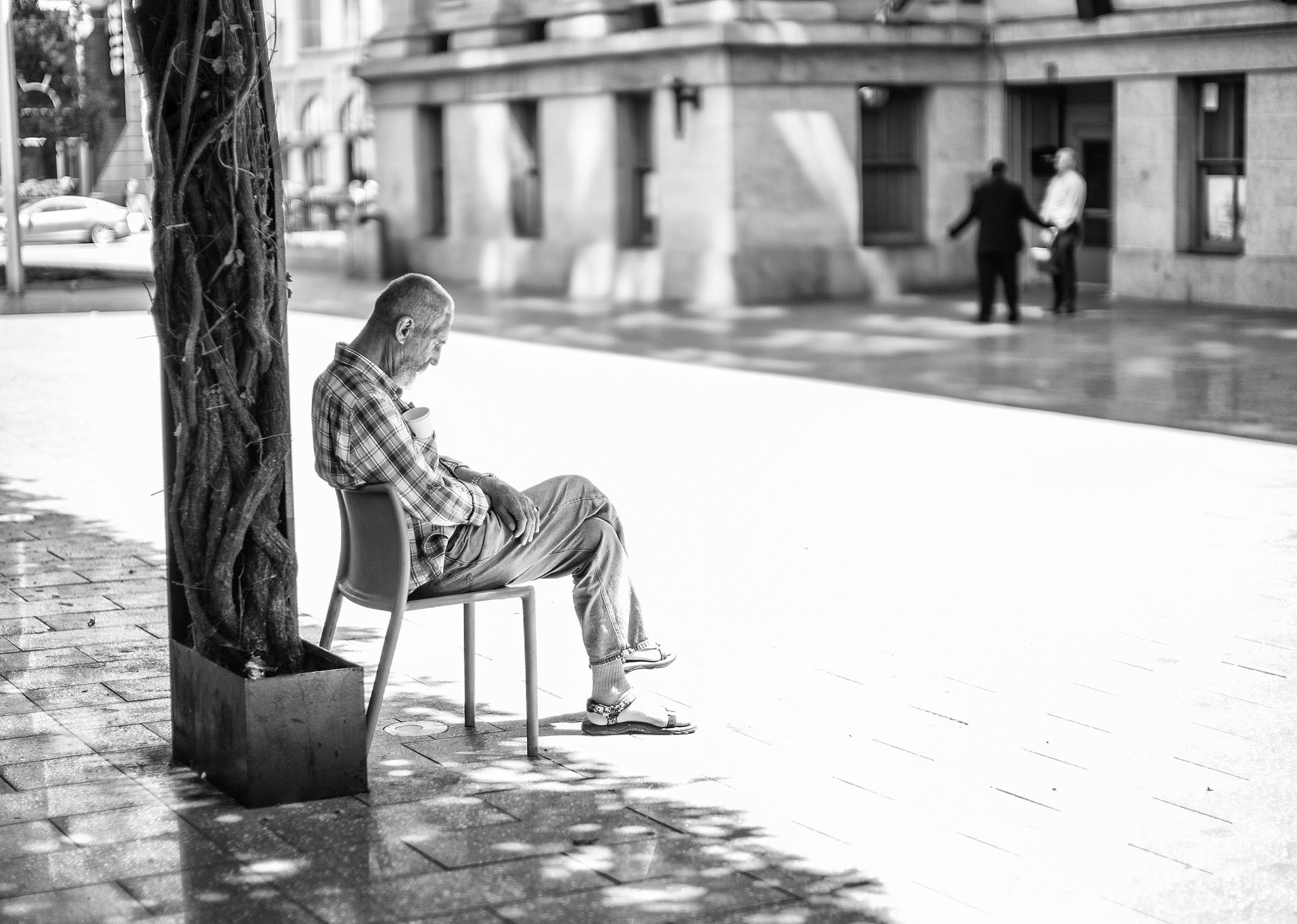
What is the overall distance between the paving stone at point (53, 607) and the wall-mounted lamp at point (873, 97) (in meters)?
18.3

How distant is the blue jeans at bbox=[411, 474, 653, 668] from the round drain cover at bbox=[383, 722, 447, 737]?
1.62 feet

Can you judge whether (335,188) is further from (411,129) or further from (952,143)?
(952,143)

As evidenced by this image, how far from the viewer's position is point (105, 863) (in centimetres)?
464

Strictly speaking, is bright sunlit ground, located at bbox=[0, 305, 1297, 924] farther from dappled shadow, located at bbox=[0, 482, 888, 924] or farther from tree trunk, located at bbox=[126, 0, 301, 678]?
tree trunk, located at bbox=[126, 0, 301, 678]

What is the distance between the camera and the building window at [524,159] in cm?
2792

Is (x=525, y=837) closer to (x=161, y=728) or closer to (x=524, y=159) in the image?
(x=161, y=728)

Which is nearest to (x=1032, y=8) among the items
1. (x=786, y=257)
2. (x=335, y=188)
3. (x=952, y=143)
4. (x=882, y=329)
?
(x=952, y=143)

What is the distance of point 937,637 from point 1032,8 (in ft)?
61.1

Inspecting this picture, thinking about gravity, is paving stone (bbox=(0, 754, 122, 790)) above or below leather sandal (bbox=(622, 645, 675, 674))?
below

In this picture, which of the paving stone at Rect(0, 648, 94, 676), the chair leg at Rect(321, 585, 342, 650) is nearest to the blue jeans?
the chair leg at Rect(321, 585, 342, 650)

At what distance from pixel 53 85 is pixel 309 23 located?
91.2ft

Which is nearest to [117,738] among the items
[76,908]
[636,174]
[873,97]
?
[76,908]

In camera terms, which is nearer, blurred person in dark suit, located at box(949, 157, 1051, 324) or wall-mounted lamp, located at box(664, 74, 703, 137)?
blurred person in dark suit, located at box(949, 157, 1051, 324)

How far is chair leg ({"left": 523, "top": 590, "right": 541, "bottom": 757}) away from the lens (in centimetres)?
548
